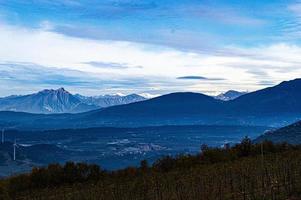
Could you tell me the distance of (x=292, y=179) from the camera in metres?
20.3

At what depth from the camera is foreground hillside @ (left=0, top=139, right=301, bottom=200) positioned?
21297 millimetres

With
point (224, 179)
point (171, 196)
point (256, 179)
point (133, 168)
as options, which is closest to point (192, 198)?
point (171, 196)

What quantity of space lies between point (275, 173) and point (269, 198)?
7.12 meters

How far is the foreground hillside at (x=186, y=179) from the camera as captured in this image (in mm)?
21297

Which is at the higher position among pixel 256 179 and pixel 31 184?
pixel 256 179

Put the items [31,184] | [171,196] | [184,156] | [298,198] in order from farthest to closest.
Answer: [184,156]
[31,184]
[171,196]
[298,198]

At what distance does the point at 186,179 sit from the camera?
2908cm

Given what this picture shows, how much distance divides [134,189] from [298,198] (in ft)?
35.5

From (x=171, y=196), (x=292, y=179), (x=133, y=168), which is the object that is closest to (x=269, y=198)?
(x=292, y=179)

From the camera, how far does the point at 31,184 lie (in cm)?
4238

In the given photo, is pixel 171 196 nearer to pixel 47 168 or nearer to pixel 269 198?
pixel 269 198

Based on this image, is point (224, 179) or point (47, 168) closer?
point (224, 179)

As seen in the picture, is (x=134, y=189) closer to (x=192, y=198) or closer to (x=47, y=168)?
(x=192, y=198)

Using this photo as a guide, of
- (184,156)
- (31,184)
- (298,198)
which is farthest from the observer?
(184,156)
